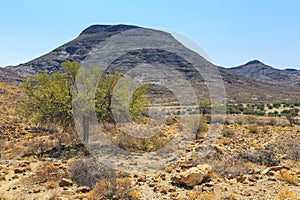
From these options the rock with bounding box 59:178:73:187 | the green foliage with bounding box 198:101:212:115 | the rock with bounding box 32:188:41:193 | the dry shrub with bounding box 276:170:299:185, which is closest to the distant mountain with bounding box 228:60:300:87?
the green foliage with bounding box 198:101:212:115

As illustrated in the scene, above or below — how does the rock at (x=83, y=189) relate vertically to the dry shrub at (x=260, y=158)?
below

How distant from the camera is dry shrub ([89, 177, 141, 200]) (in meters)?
6.38

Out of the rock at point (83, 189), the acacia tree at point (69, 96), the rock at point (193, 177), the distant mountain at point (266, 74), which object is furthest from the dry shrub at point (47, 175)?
the distant mountain at point (266, 74)

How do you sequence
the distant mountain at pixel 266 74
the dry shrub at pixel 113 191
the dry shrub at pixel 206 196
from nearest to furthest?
the dry shrub at pixel 206 196 → the dry shrub at pixel 113 191 → the distant mountain at pixel 266 74

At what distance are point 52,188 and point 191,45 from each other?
913cm

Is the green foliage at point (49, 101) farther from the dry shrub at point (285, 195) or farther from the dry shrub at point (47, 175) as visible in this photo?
the dry shrub at point (285, 195)

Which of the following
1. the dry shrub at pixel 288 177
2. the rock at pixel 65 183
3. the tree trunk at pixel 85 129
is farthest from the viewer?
the tree trunk at pixel 85 129

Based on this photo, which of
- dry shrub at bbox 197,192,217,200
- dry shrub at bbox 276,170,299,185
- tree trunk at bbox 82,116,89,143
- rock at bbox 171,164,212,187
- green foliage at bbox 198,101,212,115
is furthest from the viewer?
green foliage at bbox 198,101,212,115

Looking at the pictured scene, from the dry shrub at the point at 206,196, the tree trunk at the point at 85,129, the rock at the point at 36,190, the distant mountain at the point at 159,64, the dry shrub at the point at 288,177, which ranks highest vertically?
the distant mountain at the point at 159,64

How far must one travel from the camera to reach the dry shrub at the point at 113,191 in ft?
20.9

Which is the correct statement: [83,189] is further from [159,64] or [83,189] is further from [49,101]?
[159,64]

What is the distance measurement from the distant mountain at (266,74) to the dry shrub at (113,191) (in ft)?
457

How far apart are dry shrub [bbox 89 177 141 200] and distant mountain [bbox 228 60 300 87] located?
5483 inches

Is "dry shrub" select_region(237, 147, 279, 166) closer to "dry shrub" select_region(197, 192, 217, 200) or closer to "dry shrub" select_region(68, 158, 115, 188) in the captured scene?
"dry shrub" select_region(197, 192, 217, 200)
